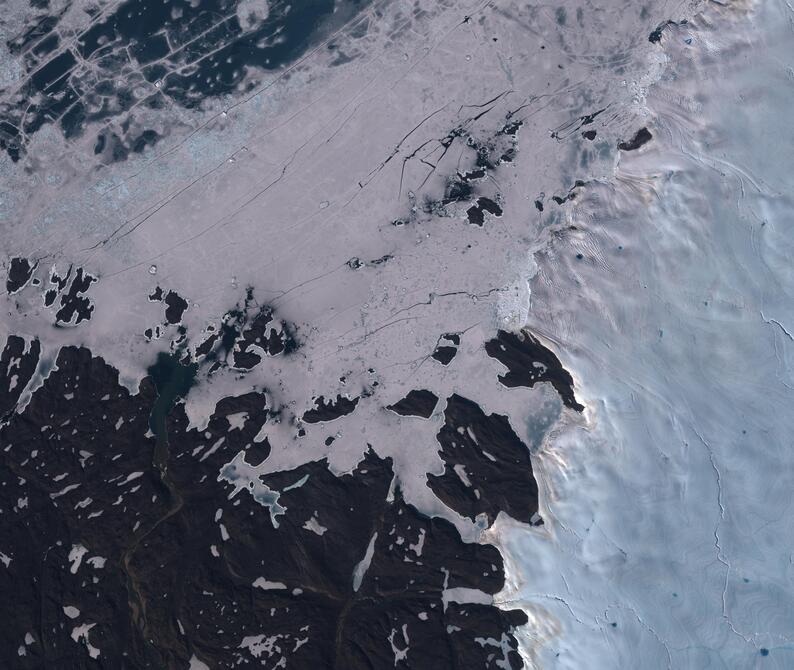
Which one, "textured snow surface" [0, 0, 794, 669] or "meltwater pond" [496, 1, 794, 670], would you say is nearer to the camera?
"meltwater pond" [496, 1, 794, 670]

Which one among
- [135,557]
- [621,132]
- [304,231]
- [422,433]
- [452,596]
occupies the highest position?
[304,231]

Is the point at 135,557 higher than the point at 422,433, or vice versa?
the point at 135,557

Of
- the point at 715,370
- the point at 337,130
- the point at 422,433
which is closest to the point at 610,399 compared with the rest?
the point at 715,370

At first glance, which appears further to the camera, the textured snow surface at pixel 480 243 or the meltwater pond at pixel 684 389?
the textured snow surface at pixel 480 243

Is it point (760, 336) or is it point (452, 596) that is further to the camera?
point (452, 596)

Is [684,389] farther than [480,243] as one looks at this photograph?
No

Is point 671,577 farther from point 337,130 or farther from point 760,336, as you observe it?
point 337,130

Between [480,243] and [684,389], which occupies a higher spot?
[480,243]
